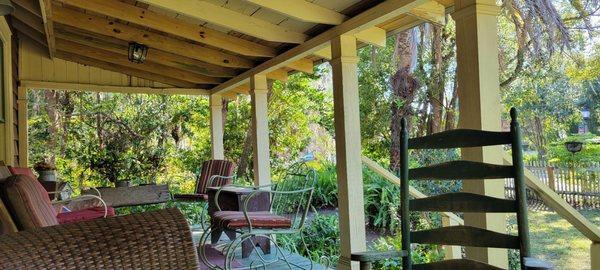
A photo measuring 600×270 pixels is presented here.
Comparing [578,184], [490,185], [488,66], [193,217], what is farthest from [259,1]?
[578,184]

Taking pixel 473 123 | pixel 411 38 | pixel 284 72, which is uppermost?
pixel 411 38

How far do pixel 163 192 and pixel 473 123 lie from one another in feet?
14.4

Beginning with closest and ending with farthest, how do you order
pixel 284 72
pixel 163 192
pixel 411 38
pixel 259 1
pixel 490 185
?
pixel 490 185, pixel 259 1, pixel 284 72, pixel 163 192, pixel 411 38

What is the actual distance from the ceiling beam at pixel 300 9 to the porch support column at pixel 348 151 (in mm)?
230

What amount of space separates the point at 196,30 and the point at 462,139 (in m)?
3.02

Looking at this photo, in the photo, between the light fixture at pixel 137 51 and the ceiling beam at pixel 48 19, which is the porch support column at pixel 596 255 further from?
the light fixture at pixel 137 51

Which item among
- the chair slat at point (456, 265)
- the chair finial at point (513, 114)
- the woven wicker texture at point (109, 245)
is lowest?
the chair slat at point (456, 265)

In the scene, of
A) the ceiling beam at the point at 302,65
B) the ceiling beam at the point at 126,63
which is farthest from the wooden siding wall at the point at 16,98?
the ceiling beam at the point at 302,65

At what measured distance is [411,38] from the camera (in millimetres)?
7328

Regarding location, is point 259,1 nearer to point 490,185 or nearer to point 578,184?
point 490,185

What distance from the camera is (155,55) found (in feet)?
16.9

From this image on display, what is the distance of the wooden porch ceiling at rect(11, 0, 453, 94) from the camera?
10.0ft

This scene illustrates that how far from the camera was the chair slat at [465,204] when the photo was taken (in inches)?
62.9

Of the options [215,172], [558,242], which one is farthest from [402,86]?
[215,172]
